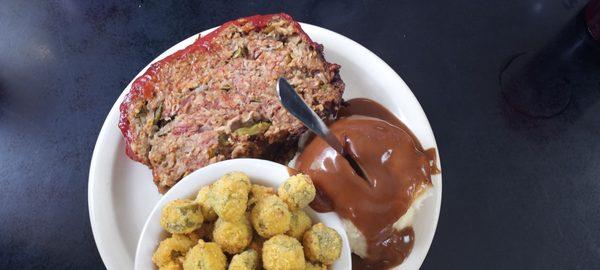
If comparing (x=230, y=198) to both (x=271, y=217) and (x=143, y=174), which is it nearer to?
(x=271, y=217)

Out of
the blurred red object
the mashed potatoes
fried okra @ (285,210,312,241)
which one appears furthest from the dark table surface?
fried okra @ (285,210,312,241)

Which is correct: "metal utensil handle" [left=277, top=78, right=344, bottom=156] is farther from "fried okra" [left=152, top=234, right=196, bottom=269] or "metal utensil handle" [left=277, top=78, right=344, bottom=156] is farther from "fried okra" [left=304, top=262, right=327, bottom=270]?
"fried okra" [left=152, top=234, right=196, bottom=269]

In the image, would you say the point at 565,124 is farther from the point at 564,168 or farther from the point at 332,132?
the point at 332,132

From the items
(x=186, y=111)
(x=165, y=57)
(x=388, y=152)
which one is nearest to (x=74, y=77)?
(x=165, y=57)

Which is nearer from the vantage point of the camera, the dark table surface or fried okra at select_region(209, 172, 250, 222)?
fried okra at select_region(209, 172, 250, 222)

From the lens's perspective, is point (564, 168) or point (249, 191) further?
point (564, 168)

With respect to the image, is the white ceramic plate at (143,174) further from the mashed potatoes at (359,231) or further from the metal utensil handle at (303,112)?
the metal utensil handle at (303,112)

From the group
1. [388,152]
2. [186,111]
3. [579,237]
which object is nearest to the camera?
[388,152]
